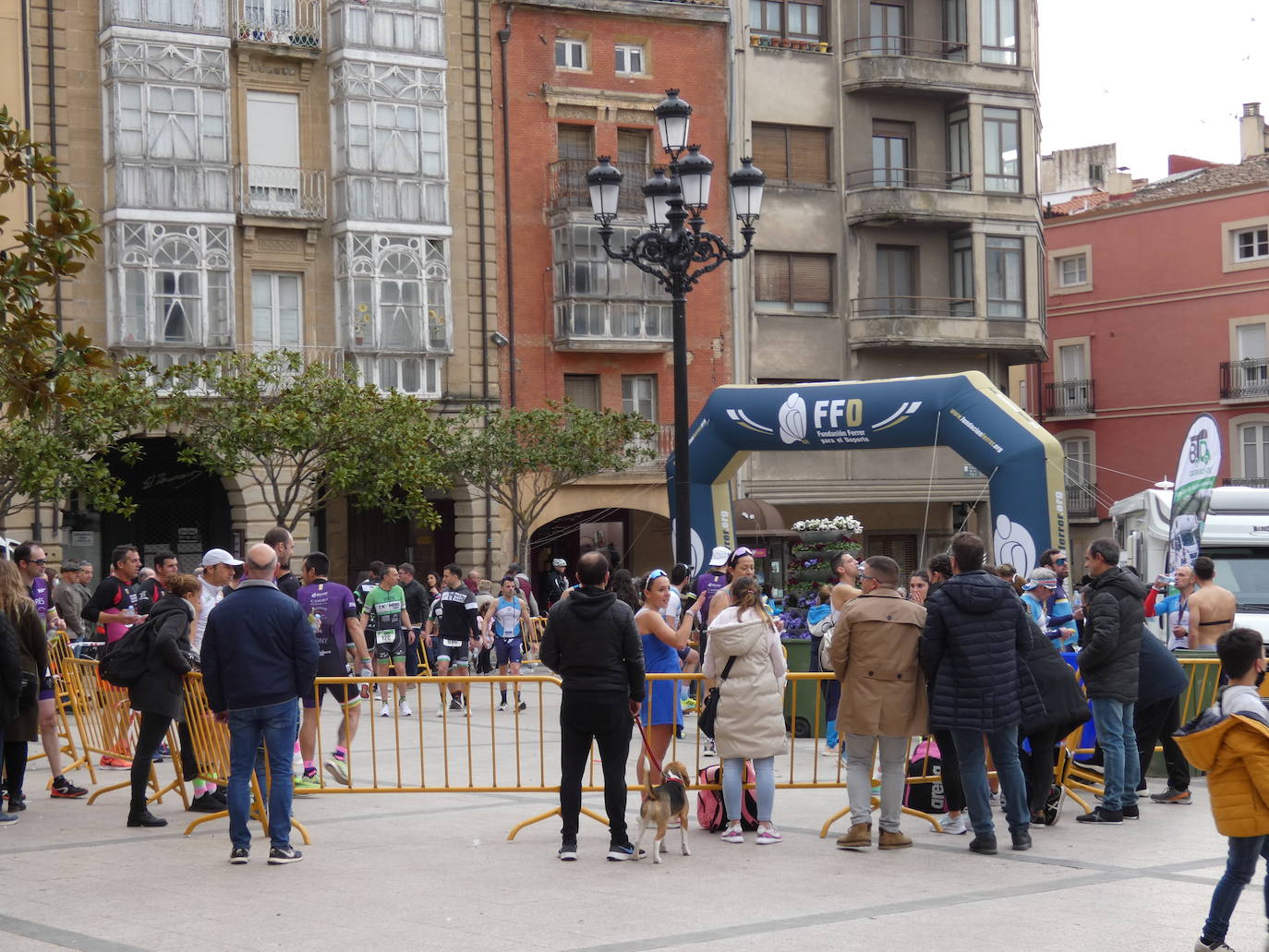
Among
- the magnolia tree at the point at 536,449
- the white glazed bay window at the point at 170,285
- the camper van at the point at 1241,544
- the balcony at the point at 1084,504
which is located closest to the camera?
the camper van at the point at 1241,544

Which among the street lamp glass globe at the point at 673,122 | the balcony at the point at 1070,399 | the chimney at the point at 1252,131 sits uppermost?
the chimney at the point at 1252,131

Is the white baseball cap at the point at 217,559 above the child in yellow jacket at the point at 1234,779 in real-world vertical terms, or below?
above

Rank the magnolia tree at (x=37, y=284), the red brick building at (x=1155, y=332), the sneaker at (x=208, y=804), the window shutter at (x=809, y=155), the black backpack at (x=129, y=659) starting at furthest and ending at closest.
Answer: the red brick building at (x=1155, y=332) < the window shutter at (x=809, y=155) < the sneaker at (x=208, y=804) < the black backpack at (x=129, y=659) < the magnolia tree at (x=37, y=284)

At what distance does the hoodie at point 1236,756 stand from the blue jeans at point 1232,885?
0.24 feet

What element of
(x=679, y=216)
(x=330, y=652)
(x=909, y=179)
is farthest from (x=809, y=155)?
(x=330, y=652)

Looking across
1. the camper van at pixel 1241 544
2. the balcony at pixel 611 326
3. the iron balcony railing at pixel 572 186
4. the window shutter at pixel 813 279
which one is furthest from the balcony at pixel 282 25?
the camper van at pixel 1241 544

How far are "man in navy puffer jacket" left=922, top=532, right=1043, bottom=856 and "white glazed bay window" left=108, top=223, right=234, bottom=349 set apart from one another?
2526 cm

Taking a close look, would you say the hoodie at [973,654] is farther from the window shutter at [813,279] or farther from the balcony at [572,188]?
the window shutter at [813,279]

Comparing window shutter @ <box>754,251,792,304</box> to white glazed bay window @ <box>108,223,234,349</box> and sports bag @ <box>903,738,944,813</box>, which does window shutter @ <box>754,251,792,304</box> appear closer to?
white glazed bay window @ <box>108,223,234,349</box>

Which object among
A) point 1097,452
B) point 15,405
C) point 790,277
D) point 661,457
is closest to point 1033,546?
point 15,405

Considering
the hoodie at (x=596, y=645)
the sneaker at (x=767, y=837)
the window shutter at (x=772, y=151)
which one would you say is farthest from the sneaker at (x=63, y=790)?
the window shutter at (x=772, y=151)

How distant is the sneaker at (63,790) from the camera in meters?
12.7

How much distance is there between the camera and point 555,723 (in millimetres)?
17781

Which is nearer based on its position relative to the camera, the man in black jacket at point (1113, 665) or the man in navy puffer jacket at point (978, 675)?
the man in navy puffer jacket at point (978, 675)
